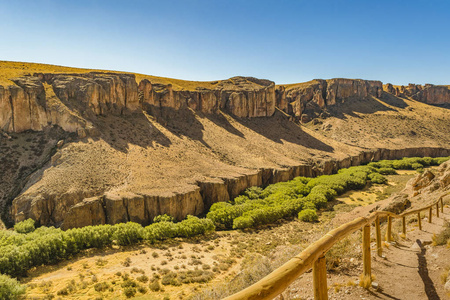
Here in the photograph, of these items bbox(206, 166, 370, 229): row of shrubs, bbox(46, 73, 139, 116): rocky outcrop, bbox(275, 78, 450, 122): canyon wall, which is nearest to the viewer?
bbox(206, 166, 370, 229): row of shrubs

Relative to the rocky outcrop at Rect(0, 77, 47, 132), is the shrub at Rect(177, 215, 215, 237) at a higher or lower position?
lower

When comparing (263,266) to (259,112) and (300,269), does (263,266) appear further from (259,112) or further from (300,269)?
(259,112)

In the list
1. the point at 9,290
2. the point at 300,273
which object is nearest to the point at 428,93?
→ the point at 300,273

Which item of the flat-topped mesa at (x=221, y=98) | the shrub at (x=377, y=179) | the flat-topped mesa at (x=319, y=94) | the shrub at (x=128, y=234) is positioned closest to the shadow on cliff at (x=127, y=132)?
the flat-topped mesa at (x=221, y=98)

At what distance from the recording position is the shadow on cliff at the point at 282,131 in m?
69.7

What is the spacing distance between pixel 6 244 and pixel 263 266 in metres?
24.4

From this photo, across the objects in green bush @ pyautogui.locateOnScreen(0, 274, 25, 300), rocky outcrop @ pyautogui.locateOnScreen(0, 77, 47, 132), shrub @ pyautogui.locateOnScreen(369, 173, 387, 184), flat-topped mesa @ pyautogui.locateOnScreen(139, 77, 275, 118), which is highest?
flat-topped mesa @ pyautogui.locateOnScreen(139, 77, 275, 118)

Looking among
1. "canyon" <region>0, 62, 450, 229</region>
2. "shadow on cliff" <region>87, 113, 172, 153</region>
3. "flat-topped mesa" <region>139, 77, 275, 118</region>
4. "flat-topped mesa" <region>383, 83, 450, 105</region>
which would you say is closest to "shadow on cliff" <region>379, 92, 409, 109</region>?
"flat-topped mesa" <region>383, 83, 450, 105</region>

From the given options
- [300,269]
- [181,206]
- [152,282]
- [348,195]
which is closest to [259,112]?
[348,195]

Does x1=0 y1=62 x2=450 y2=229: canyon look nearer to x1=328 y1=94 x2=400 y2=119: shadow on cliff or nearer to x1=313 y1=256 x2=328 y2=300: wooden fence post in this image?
x1=328 y1=94 x2=400 y2=119: shadow on cliff

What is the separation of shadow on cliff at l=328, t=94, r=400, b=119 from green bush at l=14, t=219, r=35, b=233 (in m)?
94.7

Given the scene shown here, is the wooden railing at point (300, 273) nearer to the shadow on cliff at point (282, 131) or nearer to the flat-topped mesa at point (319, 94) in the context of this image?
the shadow on cliff at point (282, 131)

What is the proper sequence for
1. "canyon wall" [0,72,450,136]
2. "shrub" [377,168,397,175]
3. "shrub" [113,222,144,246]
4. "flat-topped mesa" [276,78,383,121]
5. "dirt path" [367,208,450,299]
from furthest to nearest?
"flat-topped mesa" [276,78,383,121]
"shrub" [377,168,397,175]
"canyon wall" [0,72,450,136]
"shrub" [113,222,144,246]
"dirt path" [367,208,450,299]

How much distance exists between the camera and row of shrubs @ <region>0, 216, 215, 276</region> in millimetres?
20469
